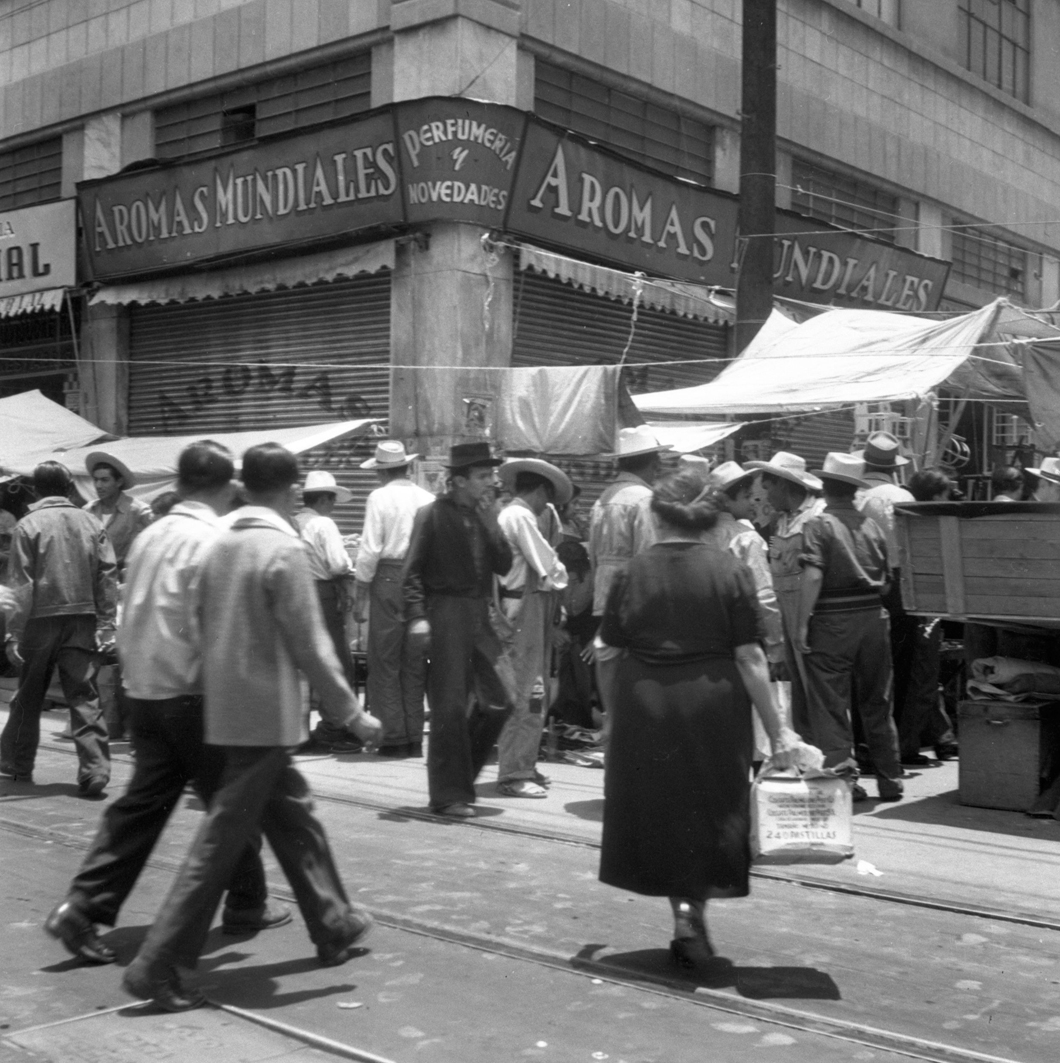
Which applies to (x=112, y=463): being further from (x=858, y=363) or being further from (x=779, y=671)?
(x=858, y=363)

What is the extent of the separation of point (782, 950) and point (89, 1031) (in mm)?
2317

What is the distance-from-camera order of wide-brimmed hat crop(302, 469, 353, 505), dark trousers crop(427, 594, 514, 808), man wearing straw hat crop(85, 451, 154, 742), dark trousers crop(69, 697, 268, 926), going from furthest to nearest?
wide-brimmed hat crop(302, 469, 353, 505)
man wearing straw hat crop(85, 451, 154, 742)
dark trousers crop(427, 594, 514, 808)
dark trousers crop(69, 697, 268, 926)

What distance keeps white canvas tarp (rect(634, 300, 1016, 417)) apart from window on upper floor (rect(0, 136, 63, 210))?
9098mm

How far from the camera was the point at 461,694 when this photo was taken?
756 centimetres

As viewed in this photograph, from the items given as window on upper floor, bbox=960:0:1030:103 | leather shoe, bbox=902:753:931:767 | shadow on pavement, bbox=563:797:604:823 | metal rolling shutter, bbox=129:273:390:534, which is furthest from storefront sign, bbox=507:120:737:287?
window on upper floor, bbox=960:0:1030:103

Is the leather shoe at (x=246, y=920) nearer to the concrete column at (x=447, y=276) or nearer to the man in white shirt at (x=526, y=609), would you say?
the man in white shirt at (x=526, y=609)

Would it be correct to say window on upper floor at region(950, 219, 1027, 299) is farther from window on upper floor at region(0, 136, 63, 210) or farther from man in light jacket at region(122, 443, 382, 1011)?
man in light jacket at region(122, 443, 382, 1011)

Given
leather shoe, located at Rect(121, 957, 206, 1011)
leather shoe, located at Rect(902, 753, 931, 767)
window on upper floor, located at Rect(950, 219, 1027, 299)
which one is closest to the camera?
leather shoe, located at Rect(121, 957, 206, 1011)

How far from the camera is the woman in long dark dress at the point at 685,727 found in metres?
4.86

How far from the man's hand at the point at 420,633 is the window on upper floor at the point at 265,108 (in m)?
6.98

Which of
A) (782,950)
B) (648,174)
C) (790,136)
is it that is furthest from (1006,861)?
(790,136)

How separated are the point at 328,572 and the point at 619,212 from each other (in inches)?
218

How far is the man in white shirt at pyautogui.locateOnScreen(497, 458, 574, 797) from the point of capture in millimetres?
8328

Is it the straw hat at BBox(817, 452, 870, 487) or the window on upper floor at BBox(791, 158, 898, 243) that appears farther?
the window on upper floor at BBox(791, 158, 898, 243)
